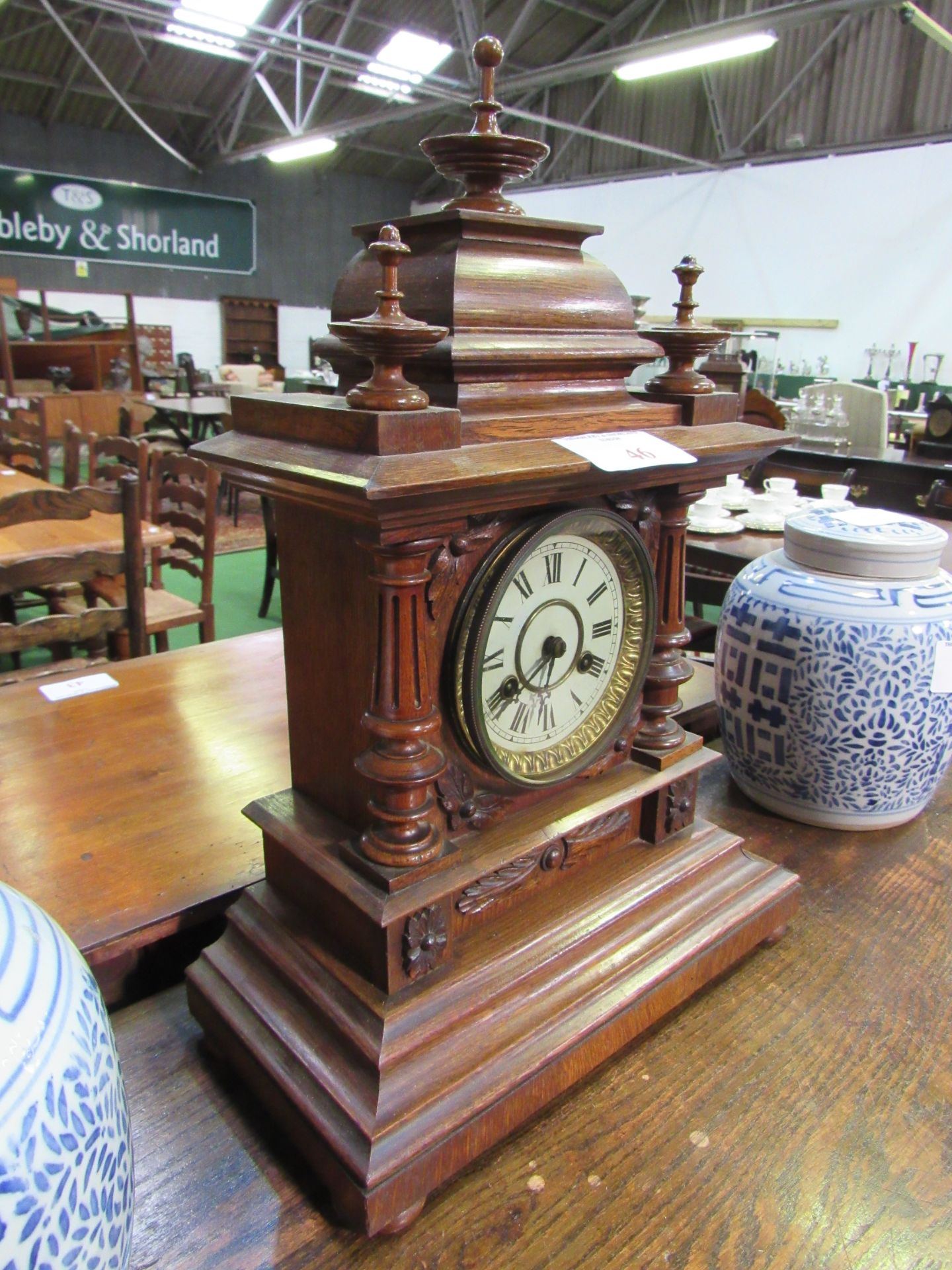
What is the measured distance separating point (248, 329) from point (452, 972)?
1217 centimetres

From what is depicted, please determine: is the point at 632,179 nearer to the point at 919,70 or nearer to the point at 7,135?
the point at 919,70

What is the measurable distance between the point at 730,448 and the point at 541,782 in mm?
322

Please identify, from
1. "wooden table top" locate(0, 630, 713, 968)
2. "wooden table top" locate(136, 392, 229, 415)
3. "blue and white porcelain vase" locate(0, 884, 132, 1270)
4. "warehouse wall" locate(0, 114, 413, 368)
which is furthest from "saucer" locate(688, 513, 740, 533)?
"warehouse wall" locate(0, 114, 413, 368)

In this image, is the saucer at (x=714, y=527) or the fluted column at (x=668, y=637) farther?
the saucer at (x=714, y=527)

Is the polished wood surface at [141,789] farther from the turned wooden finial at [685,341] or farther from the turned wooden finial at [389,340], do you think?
the turned wooden finial at [685,341]

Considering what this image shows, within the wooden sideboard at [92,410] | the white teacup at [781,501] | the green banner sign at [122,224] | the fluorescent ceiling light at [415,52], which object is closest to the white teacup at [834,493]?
the white teacup at [781,501]

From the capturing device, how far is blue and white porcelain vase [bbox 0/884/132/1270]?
0.32m

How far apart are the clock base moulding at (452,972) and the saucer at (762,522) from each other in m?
1.58

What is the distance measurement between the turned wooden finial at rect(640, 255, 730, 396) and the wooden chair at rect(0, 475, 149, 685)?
3.76 feet

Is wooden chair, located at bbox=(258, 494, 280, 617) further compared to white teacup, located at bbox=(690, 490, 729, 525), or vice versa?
wooden chair, located at bbox=(258, 494, 280, 617)

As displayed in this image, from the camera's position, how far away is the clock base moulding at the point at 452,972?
0.57 m

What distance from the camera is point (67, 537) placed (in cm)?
248

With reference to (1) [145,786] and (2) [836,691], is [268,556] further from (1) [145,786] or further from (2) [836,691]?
(2) [836,691]

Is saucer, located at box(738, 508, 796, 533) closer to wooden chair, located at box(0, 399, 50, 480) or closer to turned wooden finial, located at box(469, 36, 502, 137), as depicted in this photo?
turned wooden finial, located at box(469, 36, 502, 137)
